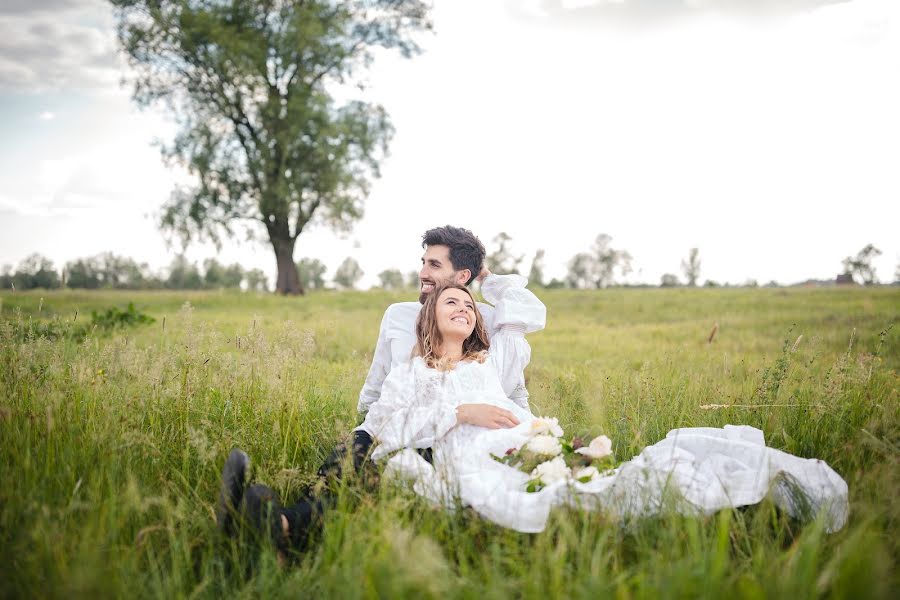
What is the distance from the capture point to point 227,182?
22875mm

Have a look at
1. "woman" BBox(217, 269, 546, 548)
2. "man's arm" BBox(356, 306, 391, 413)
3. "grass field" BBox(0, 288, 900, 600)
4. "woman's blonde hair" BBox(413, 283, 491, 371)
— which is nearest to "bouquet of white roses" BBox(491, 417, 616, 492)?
"grass field" BBox(0, 288, 900, 600)

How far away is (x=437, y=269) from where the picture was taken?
4.65 m

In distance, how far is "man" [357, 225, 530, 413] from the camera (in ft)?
14.5

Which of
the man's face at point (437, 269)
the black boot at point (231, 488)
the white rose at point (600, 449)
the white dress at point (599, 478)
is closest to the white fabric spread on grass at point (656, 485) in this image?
the white dress at point (599, 478)

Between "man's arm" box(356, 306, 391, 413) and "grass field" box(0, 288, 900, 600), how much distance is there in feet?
0.81

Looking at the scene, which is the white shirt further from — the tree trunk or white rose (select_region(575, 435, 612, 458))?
the tree trunk

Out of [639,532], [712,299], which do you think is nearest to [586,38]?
[639,532]

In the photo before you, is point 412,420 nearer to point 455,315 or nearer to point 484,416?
point 484,416

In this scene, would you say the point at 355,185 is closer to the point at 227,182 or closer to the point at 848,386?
the point at 227,182

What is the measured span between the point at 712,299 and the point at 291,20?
19.3 meters

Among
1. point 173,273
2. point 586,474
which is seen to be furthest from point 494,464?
point 173,273

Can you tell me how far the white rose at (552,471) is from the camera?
2.63 meters

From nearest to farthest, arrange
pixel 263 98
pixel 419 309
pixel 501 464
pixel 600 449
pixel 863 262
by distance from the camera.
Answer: pixel 600 449
pixel 501 464
pixel 419 309
pixel 263 98
pixel 863 262

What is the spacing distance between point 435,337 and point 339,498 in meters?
1.71
